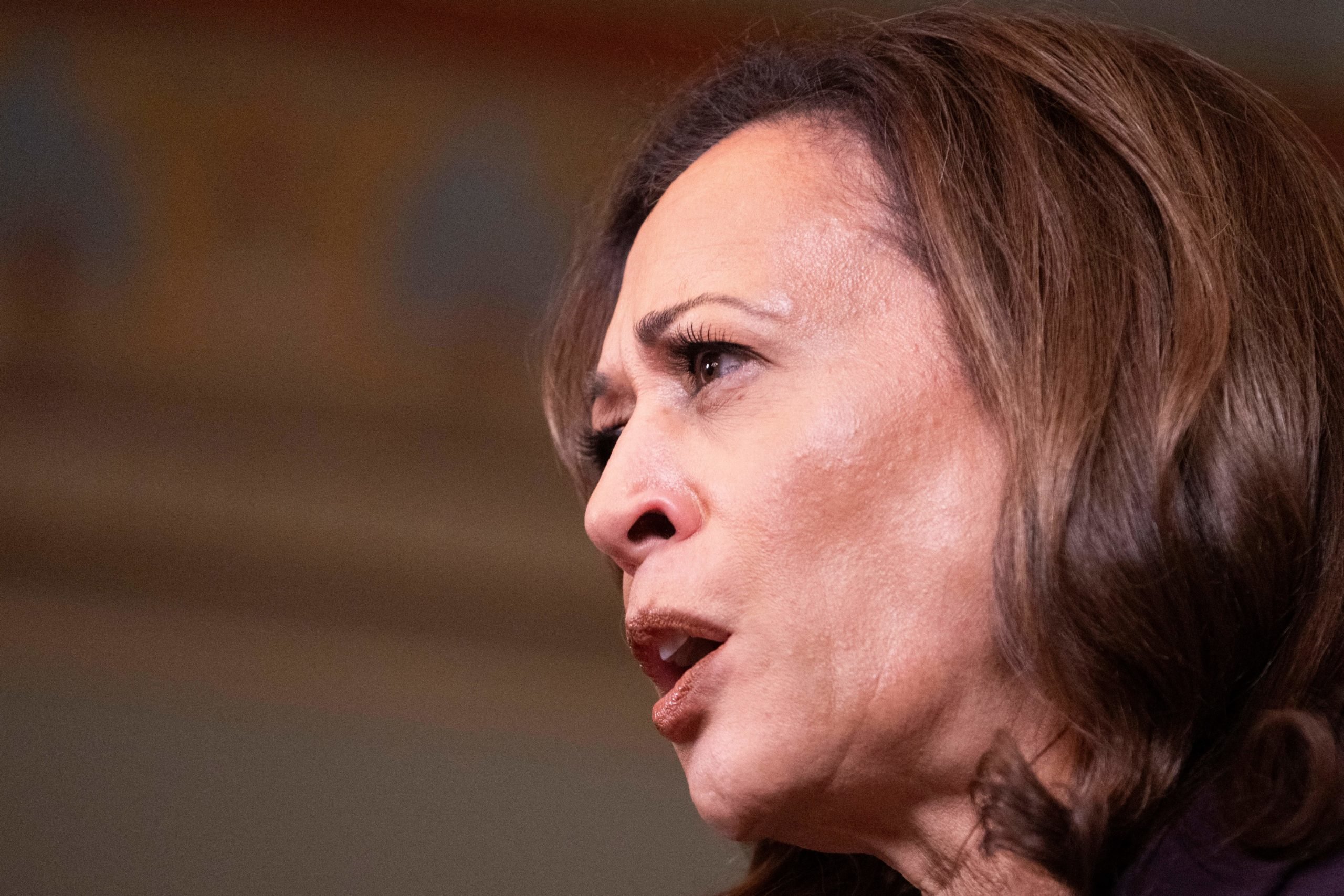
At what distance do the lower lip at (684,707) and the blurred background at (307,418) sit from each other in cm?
204

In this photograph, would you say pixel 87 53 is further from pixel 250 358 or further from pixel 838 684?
pixel 838 684

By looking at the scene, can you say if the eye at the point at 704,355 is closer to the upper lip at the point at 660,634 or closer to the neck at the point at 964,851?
the upper lip at the point at 660,634

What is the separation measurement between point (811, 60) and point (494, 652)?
84.9 inches

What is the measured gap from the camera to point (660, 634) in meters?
1.16

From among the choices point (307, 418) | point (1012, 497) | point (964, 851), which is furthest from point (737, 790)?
point (307, 418)

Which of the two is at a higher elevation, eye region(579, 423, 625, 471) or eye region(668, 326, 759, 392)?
eye region(579, 423, 625, 471)

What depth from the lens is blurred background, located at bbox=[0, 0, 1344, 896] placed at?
305 cm

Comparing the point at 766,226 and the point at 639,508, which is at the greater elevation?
the point at 766,226

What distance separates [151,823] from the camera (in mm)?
2998

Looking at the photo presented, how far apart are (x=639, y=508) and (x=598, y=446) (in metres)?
0.36

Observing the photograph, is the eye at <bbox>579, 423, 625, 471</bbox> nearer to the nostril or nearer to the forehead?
the forehead

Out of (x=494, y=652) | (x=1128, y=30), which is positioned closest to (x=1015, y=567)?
(x=1128, y=30)

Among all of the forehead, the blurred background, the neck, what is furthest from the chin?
the blurred background

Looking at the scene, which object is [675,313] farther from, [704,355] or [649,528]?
[649,528]
